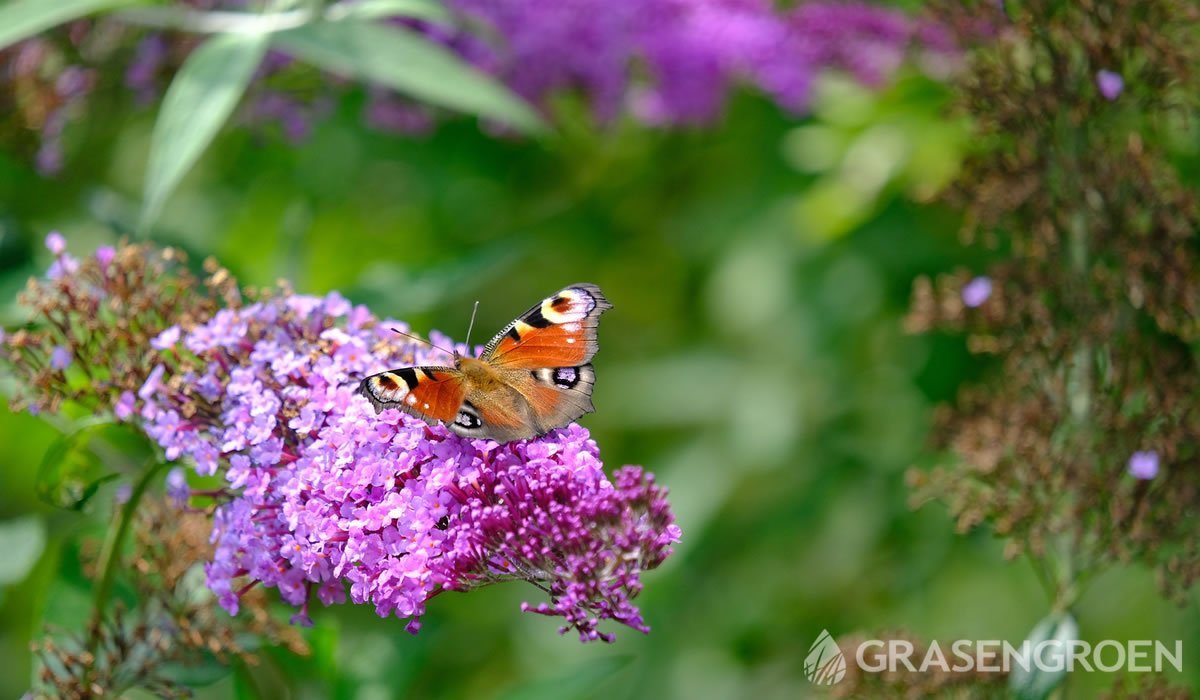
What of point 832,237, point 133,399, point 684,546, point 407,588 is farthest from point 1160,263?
point 684,546

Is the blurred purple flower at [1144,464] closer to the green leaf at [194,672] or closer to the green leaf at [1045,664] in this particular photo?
the green leaf at [1045,664]

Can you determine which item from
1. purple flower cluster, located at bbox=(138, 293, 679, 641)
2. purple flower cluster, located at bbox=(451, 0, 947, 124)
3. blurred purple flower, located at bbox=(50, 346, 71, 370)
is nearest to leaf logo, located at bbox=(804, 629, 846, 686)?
purple flower cluster, located at bbox=(138, 293, 679, 641)

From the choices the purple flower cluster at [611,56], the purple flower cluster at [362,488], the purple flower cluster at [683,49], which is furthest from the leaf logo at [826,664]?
the purple flower cluster at [683,49]

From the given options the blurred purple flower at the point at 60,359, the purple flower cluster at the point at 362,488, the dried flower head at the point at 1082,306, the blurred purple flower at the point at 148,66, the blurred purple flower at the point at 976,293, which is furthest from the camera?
the blurred purple flower at the point at 148,66

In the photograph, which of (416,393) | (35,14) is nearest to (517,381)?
(416,393)

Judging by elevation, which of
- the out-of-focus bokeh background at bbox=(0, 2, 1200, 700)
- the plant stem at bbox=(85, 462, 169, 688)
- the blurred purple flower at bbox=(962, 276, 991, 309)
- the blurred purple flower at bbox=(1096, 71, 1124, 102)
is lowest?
the out-of-focus bokeh background at bbox=(0, 2, 1200, 700)

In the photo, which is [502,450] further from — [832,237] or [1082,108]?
[832,237]

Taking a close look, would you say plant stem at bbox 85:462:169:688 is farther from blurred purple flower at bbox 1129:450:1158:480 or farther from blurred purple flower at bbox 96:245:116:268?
blurred purple flower at bbox 1129:450:1158:480
